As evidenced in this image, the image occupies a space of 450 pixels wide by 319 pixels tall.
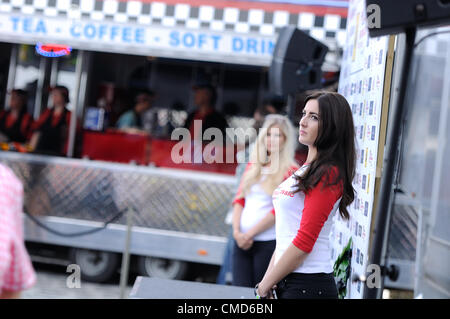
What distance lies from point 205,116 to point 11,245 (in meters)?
5.71

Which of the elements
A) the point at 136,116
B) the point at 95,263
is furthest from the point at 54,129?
the point at 95,263

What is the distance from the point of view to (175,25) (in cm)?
580

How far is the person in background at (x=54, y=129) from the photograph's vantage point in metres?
6.98

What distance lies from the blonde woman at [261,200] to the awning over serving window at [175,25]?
2025 millimetres

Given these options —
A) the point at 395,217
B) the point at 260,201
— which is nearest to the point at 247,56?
the point at 395,217

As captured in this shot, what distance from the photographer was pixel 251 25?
574 centimetres

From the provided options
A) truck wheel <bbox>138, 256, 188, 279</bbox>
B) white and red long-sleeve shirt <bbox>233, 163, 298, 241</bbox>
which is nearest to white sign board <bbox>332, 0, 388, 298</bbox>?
white and red long-sleeve shirt <bbox>233, 163, 298, 241</bbox>

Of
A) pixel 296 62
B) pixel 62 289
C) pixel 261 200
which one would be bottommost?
pixel 62 289

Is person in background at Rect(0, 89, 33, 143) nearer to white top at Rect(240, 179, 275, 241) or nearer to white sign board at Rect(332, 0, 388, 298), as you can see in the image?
white top at Rect(240, 179, 275, 241)

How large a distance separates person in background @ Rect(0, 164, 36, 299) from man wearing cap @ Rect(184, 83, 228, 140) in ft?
16.8

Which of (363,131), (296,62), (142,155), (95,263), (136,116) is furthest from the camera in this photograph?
(136,116)

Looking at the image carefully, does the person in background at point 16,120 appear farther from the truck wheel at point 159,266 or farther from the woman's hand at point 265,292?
the woman's hand at point 265,292

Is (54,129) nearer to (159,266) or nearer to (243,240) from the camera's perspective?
(159,266)

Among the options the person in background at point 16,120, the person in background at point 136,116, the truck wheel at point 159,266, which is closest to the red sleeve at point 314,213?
the truck wheel at point 159,266
